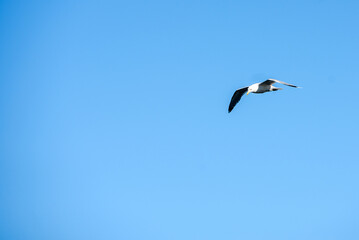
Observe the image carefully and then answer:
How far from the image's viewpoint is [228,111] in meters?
37.3

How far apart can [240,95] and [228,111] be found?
1.85 metres

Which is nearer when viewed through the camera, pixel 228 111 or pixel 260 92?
pixel 260 92

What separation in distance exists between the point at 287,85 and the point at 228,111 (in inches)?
305

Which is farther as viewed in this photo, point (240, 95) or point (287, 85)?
point (240, 95)

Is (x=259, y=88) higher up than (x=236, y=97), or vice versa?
(x=236, y=97)

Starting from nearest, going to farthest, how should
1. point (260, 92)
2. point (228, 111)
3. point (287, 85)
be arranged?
point (287, 85) → point (260, 92) → point (228, 111)

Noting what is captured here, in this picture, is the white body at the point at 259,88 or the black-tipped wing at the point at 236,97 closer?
the white body at the point at 259,88

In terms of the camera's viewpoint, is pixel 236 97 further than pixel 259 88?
Yes

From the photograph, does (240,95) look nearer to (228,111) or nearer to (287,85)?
(228,111)

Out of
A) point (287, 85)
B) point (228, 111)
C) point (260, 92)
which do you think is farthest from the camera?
point (228, 111)

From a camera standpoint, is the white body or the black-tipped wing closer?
the white body

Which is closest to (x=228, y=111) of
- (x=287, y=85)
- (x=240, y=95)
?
(x=240, y=95)

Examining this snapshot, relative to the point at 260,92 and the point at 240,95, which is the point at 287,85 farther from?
the point at 240,95

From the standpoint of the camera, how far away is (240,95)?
36719 millimetres
